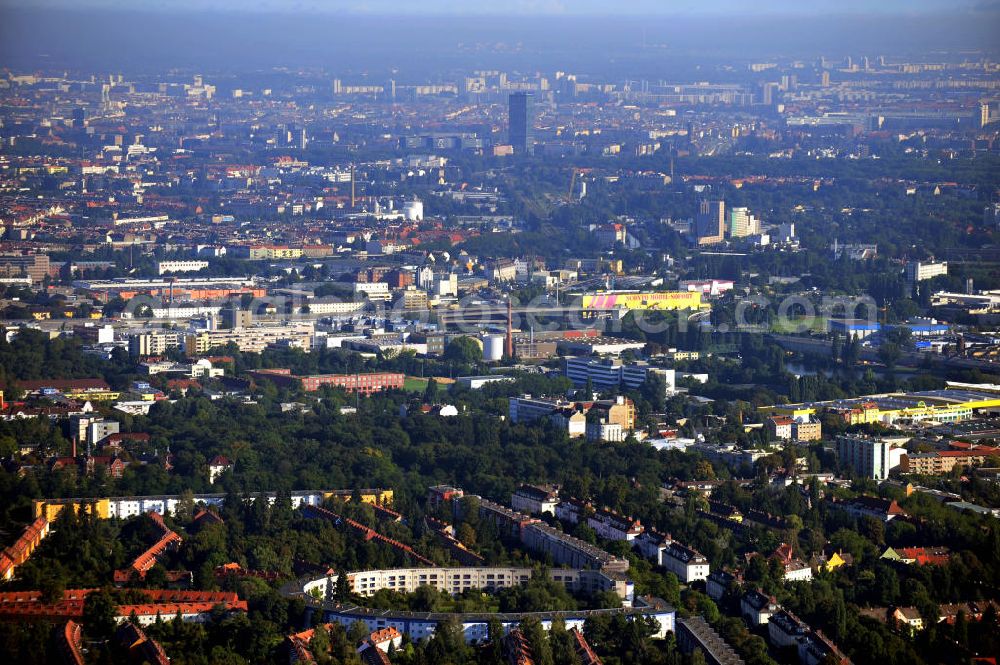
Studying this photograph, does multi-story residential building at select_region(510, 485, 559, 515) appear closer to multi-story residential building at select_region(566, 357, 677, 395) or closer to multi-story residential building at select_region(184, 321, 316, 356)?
multi-story residential building at select_region(566, 357, 677, 395)

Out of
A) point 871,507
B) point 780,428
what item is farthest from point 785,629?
point 780,428

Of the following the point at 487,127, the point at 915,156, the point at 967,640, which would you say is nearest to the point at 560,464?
the point at 967,640

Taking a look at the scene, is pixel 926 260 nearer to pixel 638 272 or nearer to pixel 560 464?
pixel 638 272

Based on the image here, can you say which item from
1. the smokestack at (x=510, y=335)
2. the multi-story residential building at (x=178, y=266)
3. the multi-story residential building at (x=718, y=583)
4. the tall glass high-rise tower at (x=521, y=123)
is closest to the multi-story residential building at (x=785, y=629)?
the multi-story residential building at (x=718, y=583)

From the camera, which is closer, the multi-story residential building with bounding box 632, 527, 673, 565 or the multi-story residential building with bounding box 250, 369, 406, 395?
the multi-story residential building with bounding box 632, 527, 673, 565

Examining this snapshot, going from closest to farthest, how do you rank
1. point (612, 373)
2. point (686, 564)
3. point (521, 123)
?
point (686, 564), point (612, 373), point (521, 123)

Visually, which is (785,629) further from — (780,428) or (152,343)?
(152,343)

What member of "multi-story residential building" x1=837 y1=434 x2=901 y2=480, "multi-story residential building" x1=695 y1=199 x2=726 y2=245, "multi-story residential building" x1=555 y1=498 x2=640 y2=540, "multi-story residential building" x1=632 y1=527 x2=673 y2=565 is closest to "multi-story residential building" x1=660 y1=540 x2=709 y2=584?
"multi-story residential building" x1=632 y1=527 x2=673 y2=565
